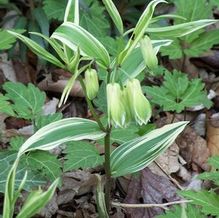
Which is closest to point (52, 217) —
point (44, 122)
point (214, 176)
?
point (44, 122)

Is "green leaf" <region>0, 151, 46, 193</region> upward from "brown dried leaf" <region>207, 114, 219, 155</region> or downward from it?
upward

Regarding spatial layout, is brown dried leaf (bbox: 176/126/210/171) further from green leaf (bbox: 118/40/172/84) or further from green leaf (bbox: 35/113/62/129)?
green leaf (bbox: 118/40/172/84)

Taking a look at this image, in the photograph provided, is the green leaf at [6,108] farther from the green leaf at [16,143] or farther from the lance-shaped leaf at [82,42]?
the lance-shaped leaf at [82,42]

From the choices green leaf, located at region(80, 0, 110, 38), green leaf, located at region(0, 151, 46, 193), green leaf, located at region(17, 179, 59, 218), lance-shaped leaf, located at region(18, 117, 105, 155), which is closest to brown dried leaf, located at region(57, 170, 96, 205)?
green leaf, located at region(0, 151, 46, 193)

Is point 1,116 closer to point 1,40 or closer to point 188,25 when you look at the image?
point 1,40

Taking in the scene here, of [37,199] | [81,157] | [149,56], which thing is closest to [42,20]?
[81,157]

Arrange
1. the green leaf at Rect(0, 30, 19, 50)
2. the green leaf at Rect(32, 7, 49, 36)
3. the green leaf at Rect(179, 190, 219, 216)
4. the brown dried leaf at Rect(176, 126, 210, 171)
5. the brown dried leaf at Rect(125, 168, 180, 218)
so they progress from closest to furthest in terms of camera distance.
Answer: the green leaf at Rect(179, 190, 219, 216)
the green leaf at Rect(0, 30, 19, 50)
the brown dried leaf at Rect(125, 168, 180, 218)
the brown dried leaf at Rect(176, 126, 210, 171)
the green leaf at Rect(32, 7, 49, 36)
